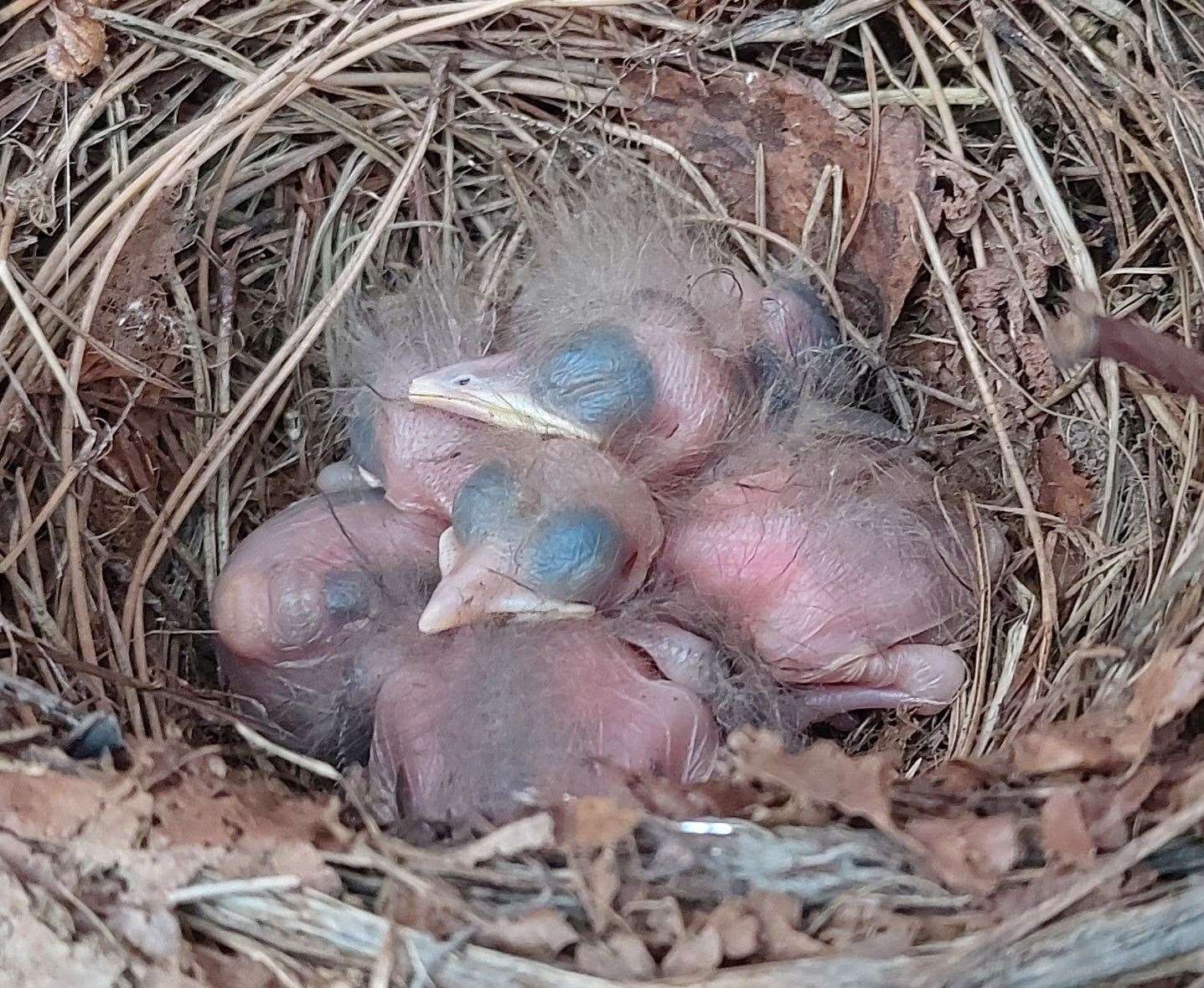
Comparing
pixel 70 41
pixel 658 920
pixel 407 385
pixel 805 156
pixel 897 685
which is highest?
pixel 70 41

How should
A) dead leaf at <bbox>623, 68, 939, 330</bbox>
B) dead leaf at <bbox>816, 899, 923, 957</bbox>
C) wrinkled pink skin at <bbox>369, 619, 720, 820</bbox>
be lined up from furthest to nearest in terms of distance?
dead leaf at <bbox>623, 68, 939, 330</bbox> → wrinkled pink skin at <bbox>369, 619, 720, 820</bbox> → dead leaf at <bbox>816, 899, 923, 957</bbox>

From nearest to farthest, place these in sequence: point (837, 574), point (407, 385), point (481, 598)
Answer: point (481, 598)
point (837, 574)
point (407, 385)

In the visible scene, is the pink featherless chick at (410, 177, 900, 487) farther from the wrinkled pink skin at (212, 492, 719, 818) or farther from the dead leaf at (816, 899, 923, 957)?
the dead leaf at (816, 899, 923, 957)

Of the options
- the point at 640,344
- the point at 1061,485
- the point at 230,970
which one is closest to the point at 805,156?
the point at 640,344

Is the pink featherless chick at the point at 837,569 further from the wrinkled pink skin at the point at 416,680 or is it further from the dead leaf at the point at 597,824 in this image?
the dead leaf at the point at 597,824

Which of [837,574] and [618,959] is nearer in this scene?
[618,959]

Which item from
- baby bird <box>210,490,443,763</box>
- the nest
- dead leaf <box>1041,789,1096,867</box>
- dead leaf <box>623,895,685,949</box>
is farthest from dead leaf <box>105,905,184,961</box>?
dead leaf <box>1041,789,1096,867</box>

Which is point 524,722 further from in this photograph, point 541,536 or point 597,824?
point 597,824

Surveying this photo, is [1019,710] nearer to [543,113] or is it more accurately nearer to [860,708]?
[860,708]
